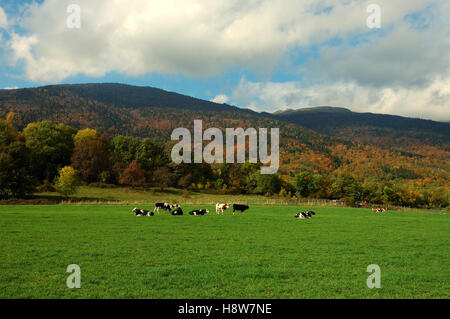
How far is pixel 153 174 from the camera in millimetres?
83938

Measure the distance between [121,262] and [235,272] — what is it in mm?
3745

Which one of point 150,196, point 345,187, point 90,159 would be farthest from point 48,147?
point 345,187

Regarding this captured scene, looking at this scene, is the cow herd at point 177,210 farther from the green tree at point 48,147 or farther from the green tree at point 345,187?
the green tree at point 345,187

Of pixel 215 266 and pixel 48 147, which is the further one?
pixel 48 147

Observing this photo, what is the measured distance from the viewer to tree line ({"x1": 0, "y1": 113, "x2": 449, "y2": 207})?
229 feet

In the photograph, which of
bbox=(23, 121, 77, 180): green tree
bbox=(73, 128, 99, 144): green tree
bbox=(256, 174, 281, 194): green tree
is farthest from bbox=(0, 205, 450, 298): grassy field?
bbox=(256, 174, 281, 194): green tree

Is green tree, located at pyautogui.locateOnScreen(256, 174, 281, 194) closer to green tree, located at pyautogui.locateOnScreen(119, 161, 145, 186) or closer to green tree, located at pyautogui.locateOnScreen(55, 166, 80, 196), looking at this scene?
green tree, located at pyautogui.locateOnScreen(119, 161, 145, 186)

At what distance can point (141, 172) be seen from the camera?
79938 millimetres

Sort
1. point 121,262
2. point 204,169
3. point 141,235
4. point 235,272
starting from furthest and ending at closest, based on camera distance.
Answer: point 204,169 → point 141,235 → point 121,262 → point 235,272

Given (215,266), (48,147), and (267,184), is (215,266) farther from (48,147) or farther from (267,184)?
(267,184)

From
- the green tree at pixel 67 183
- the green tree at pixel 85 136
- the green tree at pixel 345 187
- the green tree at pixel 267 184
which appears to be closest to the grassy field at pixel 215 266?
the green tree at pixel 67 183

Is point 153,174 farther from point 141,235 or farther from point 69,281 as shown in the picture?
point 69,281

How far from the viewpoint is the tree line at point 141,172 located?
229 feet

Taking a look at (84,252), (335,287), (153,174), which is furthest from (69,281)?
(153,174)
